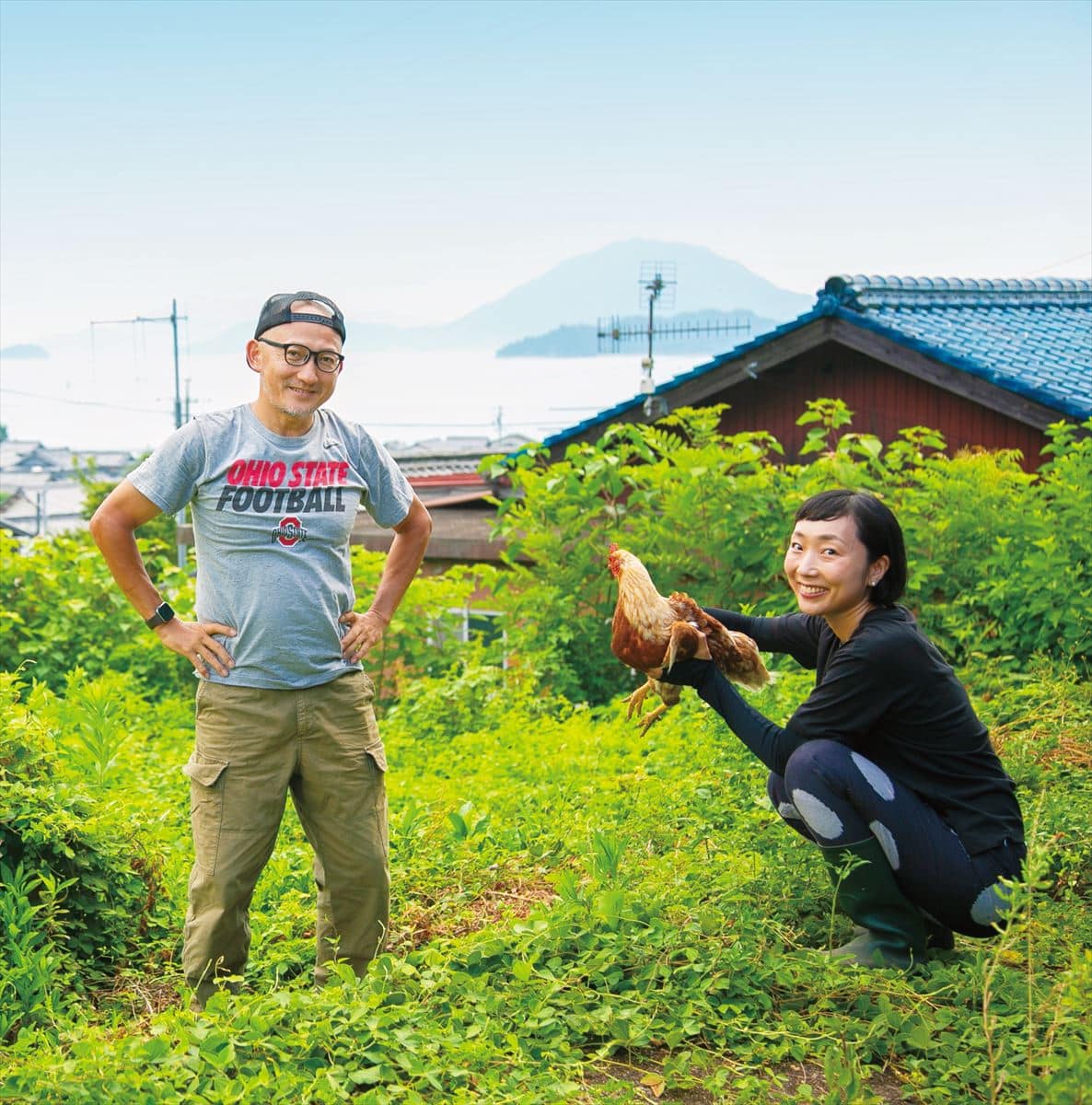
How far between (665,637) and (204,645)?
135 cm

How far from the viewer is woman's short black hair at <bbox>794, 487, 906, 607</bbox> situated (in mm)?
3697

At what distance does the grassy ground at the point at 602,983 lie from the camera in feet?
9.35

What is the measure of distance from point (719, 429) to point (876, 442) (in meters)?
5.69

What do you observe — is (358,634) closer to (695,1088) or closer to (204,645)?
(204,645)

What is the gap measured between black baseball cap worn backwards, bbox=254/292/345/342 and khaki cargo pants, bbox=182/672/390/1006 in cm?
108

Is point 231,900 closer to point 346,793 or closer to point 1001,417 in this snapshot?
point 346,793

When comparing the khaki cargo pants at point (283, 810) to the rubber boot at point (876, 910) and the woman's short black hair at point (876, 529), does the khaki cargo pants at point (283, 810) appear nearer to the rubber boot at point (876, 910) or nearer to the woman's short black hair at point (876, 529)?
the rubber boot at point (876, 910)

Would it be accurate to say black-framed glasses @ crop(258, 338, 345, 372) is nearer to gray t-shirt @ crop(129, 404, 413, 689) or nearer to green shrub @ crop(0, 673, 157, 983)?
gray t-shirt @ crop(129, 404, 413, 689)

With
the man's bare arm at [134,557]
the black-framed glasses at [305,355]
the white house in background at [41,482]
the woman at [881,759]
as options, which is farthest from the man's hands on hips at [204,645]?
the white house in background at [41,482]

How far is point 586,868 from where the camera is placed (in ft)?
14.2

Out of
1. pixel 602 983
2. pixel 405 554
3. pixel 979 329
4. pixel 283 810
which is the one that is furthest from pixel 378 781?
pixel 979 329

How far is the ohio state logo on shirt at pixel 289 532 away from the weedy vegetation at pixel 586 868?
124 cm

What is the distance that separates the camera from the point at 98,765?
529 centimetres

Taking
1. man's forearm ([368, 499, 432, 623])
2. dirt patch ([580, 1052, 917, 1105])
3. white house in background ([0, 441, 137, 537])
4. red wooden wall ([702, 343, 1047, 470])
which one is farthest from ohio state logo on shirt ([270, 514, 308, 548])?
white house in background ([0, 441, 137, 537])
